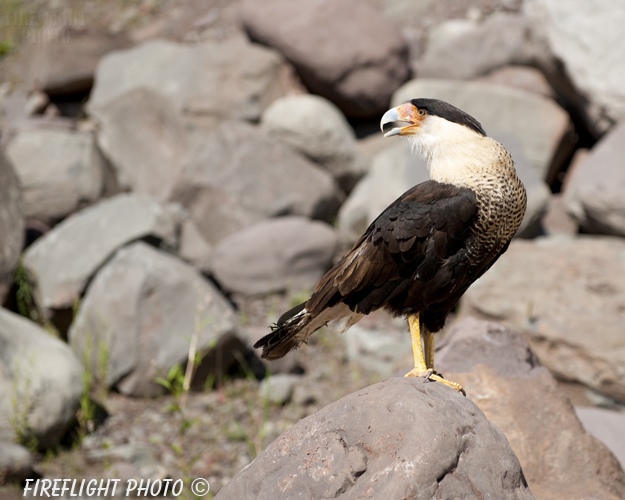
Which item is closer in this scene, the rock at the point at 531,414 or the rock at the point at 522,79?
the rock at the point at 531,414

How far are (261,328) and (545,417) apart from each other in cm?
328

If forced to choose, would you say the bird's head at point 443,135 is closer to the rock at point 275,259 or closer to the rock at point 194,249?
the rock at point 275,259

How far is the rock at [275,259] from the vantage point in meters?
6.17

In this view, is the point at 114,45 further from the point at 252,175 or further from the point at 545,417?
the point at 545,417

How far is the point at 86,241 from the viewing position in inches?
227

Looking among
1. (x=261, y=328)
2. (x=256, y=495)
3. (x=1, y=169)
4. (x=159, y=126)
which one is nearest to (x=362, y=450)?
(x=256, y=495)

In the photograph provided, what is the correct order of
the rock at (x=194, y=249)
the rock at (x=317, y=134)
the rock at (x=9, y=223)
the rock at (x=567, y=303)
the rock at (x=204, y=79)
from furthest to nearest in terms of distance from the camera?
1. the rock at (x=204, y=79)
2. the rock at (x=317, y=134)
3. the rock at (x=194, y=249)
4. the rock at (x=9, y=223)
5. the rock at (x=567, y=303)

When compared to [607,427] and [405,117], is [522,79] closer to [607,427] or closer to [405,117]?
[607,427]

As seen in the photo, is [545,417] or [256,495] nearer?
[256,495]

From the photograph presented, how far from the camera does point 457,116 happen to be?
258 cm

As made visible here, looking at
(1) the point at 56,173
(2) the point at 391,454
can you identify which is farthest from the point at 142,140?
(2) the point at 391,454

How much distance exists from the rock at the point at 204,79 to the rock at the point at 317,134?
511 mm

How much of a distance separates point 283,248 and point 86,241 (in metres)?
1.88

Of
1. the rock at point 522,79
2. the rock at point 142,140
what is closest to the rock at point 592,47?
the rock at point 522,79
